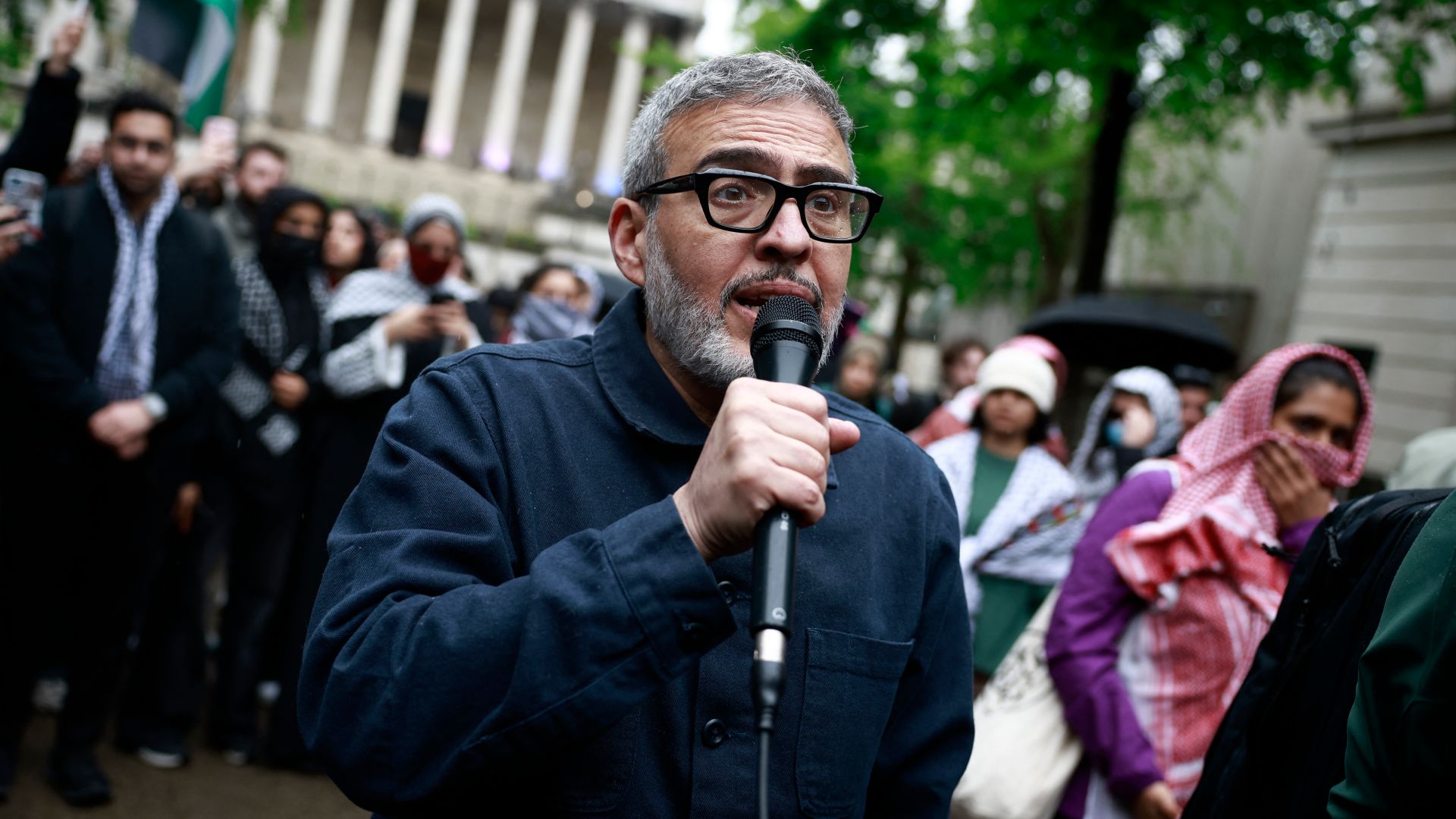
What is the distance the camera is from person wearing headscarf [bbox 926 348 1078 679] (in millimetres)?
4836

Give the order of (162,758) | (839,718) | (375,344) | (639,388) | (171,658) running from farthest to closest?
(171,658) → (162,758) → (375,344) → (639,388) → (839,718)

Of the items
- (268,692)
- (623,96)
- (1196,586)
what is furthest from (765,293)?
(623,96)

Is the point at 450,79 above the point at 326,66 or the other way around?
above

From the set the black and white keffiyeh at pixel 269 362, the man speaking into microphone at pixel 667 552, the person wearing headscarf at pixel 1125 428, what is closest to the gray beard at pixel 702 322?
the man speaking into microphone at pixel 667 552

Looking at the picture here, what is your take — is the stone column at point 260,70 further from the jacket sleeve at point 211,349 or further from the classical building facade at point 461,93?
the jacket sleeve at point 211,349

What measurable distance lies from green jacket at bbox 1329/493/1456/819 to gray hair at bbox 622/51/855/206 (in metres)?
1.02

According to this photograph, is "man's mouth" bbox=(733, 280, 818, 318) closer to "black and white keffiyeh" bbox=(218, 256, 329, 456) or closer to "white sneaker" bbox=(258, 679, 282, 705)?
"black and white keffiyeh" bbox=(218, 256, 329, 456)

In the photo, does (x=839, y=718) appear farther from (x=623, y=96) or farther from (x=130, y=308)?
(x=623, y=96)

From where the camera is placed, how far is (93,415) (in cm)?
461

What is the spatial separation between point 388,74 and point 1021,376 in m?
44.3

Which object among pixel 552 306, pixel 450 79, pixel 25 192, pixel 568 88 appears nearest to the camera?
pixel 25 192

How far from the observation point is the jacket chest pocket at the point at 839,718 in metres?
1.79

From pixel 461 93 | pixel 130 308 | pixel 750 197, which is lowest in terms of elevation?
pixel 130 308

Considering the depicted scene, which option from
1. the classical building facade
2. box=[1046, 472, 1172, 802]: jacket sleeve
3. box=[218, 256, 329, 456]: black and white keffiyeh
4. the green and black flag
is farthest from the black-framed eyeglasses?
the classical building facade
